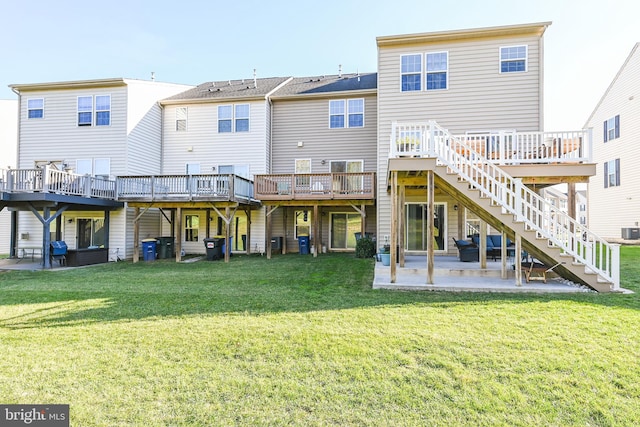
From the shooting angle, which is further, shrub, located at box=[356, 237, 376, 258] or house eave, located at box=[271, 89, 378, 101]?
house eave, located at box=[271, 89, 378, 101]

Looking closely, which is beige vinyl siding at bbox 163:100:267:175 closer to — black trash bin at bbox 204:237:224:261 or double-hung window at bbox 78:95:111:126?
double-hung window at bbox 78:95:111:126

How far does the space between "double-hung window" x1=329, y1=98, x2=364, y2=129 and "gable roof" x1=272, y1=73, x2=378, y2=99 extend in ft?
1.41

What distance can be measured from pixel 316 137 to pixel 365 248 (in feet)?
18.8

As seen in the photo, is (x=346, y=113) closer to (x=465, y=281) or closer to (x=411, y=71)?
(x=411, y=71)

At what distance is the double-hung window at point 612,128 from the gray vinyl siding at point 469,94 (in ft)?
40.0

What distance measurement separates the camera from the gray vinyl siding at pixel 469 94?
10.7m

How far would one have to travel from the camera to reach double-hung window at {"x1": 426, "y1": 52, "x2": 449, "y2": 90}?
1126 centimetres

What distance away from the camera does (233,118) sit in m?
14.7

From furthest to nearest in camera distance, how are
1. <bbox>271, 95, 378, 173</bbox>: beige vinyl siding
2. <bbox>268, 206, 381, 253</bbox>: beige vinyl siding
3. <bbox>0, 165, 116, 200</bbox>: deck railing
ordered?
<bbox>268, 206, 381, 253</bbox>: beige vinyl siding
<bbox>271, 95, 378, 173</bbox>: beige vinyl siding
<bbox>0, 165, 116, 200</bbox>: deck railing

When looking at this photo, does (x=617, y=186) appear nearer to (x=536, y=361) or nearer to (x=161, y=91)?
(x=536, y=361)

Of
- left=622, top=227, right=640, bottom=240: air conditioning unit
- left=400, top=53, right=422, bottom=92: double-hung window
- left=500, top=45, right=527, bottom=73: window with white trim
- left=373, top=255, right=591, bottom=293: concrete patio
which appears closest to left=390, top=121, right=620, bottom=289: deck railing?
left=373, top=255, right=591, bottom=293: concrete patio

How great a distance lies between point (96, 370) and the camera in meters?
3.24

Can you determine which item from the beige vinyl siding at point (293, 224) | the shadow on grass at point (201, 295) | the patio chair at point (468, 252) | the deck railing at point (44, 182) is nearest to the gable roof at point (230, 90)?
the beige vinyl siding at point (293, 224)

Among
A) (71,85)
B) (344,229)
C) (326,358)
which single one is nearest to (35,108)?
(71,85)
